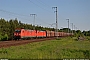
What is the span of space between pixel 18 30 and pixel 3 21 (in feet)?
180

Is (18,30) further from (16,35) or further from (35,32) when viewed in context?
(35,32)

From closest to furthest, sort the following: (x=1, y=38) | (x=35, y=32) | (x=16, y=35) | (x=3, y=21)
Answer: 1. (x=16, y=35)
2. (x=1, y=38)
3. (x=35, y=32)
4. (x=3, y=21)

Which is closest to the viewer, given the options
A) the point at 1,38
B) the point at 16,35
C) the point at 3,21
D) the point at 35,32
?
the point at 16,35

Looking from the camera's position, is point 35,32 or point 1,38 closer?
point 1,38

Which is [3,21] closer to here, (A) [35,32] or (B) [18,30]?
(A) [35,32]

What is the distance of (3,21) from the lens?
104125mm

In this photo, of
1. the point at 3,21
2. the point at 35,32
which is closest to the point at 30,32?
the point at 35,32

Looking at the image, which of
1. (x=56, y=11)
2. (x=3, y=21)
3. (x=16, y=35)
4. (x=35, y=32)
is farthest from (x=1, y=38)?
(x=3, y=21)

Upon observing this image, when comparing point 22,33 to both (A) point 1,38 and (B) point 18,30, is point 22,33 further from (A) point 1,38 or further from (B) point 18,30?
(A) point 1,38

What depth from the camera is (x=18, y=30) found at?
2037 inches

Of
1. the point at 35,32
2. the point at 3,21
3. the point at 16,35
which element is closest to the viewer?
the point at 16,35

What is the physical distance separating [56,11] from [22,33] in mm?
13913

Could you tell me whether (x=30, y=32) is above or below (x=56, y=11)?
below

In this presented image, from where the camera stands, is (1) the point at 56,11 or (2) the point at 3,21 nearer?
(1) the point at 56,11
